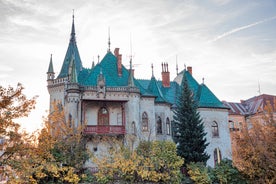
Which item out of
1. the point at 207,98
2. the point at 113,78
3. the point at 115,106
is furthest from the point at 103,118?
the point at 207,98

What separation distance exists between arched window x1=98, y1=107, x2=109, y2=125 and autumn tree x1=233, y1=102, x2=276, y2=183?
42.1ft

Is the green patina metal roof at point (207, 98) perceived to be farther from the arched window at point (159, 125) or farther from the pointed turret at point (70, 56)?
the pointed turret at point (70, 56)

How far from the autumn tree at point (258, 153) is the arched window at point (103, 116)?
12.8 metres

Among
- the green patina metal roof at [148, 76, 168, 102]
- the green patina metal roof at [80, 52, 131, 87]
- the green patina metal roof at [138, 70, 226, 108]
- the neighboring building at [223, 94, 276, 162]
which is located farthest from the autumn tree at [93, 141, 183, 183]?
the neighboring building at [223, 94, 276, 162]

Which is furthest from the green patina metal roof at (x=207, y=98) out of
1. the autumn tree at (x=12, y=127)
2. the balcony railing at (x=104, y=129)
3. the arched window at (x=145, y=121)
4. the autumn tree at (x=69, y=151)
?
the autumn tree at (x=12, y=127)

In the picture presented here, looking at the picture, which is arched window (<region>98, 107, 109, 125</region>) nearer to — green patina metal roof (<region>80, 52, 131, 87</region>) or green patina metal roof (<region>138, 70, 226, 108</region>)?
green patina metal roof (<region>80, 52, 131, 87</region>)

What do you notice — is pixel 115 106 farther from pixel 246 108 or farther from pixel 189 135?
pixel 246 108

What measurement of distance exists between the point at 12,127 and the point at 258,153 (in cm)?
1790

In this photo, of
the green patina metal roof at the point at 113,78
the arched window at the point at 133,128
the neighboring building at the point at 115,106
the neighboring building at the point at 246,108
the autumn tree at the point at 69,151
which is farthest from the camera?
the neighboring building at the point at 246,108

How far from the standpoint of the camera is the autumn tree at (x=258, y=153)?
22.2 metres

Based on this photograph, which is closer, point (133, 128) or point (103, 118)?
point (133, 128)

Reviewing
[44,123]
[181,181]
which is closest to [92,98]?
[44,123]

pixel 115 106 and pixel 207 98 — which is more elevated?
pixel 207 98

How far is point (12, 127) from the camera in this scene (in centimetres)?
1595
